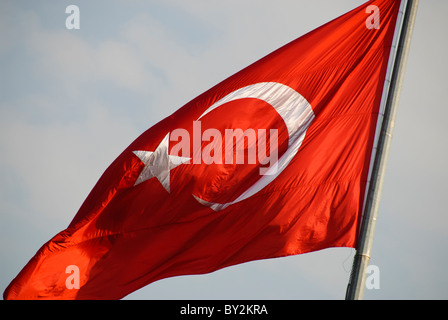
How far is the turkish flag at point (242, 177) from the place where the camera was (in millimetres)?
11586

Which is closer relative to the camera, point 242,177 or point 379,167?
point 379,167

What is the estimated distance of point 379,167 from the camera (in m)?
10.2

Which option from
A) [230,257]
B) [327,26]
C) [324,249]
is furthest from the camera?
[327,26]

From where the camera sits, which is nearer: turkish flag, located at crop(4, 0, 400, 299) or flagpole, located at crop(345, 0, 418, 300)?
flagpole, located at crop(345, 0, 418, 300)

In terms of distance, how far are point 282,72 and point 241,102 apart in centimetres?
102

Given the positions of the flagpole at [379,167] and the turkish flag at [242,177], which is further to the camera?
the turkish flag at [242,177]

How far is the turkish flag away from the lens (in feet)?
38.0

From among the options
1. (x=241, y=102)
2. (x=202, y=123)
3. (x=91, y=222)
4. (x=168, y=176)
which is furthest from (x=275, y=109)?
(x=91, y=222)

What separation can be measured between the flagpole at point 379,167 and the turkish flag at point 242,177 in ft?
2.60

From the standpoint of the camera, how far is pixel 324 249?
1102 cm

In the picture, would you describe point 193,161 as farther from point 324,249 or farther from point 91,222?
point 324,249

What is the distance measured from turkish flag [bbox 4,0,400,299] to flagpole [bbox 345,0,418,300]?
2.60ft

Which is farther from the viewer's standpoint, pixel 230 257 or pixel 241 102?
pixel 241 102

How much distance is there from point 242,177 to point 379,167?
3065 mm
